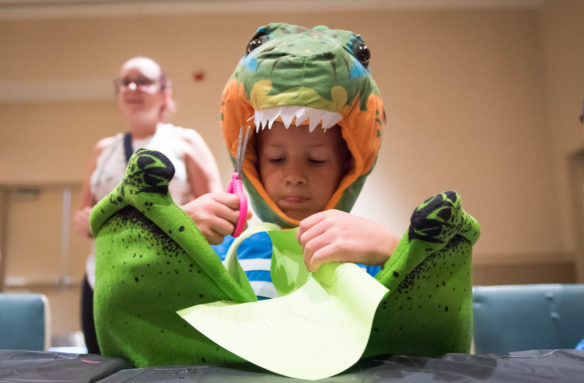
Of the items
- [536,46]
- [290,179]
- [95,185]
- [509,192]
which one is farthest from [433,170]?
[290,179]

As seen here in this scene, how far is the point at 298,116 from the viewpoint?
0.59 meters

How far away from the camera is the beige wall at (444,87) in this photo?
3.25m

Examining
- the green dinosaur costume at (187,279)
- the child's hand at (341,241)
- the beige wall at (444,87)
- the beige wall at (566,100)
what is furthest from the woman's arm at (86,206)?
the beige wall at (566,100)

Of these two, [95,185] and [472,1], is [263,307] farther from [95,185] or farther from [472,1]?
[472,1]

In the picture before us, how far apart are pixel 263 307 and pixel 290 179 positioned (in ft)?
0.81

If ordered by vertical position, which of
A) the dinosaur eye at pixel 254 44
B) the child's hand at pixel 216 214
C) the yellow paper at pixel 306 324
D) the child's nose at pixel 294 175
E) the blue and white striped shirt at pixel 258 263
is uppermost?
the dinosaur eye at pixel 254 44

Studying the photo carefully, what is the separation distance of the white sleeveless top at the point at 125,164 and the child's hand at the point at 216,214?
53 centimetres

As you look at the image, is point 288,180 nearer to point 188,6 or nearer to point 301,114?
point 301,114

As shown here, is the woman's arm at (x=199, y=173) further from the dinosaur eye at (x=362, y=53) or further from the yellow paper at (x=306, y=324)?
the yellow paper at (x=306, y=324)

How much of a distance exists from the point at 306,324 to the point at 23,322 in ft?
2.83

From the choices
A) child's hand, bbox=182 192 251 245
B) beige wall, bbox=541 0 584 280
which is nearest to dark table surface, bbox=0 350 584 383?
child's hand, bbox=182 192 251 245

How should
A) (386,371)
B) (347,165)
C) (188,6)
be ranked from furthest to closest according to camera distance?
(188,6) → (347,165) → (386,371)

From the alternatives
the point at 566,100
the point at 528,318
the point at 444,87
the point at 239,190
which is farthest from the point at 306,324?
the point at 566,100

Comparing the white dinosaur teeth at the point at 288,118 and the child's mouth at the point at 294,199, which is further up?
the white dinosaur teeth at the point at 288,118
